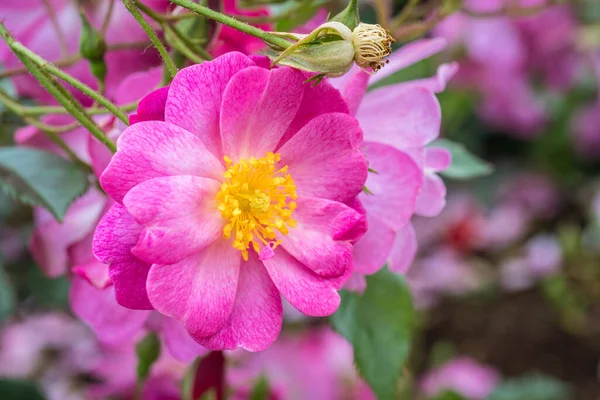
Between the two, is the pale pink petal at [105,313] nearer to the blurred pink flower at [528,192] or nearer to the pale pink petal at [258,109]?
the pale pink petal at [258,109]

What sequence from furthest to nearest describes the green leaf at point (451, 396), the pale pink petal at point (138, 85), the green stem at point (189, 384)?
the green leaf at point (451, 396) → the green stem at point (189, 384) → the pale pink petal at point (138, 85)

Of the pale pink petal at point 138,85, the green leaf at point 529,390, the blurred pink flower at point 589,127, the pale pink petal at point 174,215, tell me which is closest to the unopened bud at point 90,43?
the pale pink petal at point 138,85

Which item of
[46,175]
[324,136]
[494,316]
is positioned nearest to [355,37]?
[324,136]

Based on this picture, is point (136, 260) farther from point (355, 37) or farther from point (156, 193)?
point (355, 37)

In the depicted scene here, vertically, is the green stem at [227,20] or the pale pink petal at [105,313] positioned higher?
the green stem at [227,20]

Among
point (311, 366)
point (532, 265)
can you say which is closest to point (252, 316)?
point (311, 366)
